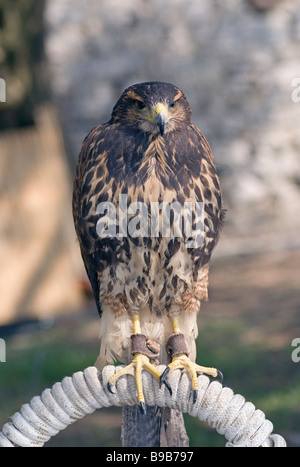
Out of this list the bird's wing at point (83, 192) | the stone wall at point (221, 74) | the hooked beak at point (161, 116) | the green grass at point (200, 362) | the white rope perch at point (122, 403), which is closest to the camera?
the white rope perch at point (122, 403)

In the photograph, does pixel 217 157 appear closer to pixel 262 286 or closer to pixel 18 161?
pixel 262 286

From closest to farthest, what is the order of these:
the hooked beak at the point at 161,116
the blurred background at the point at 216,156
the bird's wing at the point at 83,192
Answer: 1. the hooked beak at the point at 161,116
2. the bird's wing at the point at 83,192
3. the blurred background at the point at 216,156

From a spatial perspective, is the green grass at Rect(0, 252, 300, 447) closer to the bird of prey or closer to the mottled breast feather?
the bird of prey

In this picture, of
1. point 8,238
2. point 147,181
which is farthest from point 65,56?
point 147,181

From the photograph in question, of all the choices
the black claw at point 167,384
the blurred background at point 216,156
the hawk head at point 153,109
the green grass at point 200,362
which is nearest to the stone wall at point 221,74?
the blurred background at point 216,156

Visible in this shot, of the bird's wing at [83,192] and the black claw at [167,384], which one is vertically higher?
the bird's wing at [83,192]

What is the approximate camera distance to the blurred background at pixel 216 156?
518 cm

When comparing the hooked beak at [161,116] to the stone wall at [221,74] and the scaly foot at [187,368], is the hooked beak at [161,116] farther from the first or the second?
the stone wall at [221,74]

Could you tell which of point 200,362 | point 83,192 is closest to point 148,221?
point 83,192

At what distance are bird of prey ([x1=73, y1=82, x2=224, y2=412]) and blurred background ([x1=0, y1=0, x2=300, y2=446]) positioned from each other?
1.85m

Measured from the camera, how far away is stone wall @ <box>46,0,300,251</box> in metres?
7.28

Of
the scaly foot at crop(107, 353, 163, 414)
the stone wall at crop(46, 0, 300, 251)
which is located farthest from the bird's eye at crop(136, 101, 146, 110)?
the stone wall at crop(46, 0, 300, 251)

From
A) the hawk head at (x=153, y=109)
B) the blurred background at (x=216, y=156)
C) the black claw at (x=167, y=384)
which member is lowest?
the black claw at (x=167, y=384)

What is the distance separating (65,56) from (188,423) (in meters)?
4.29
